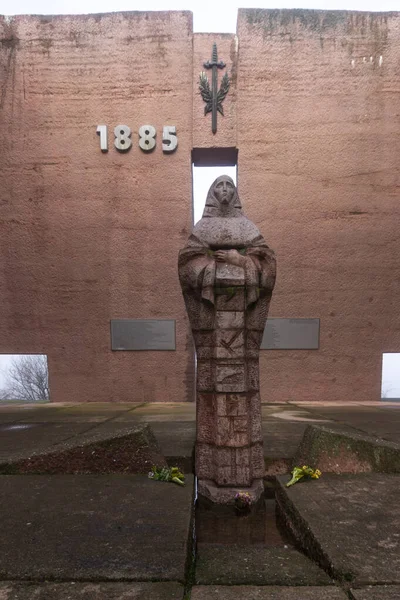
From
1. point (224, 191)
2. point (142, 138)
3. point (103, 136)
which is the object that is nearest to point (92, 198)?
point (103, 136)

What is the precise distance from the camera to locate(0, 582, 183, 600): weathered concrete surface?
111cm

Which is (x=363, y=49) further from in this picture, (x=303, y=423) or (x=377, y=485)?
(x=377, y=485)

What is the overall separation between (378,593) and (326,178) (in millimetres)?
6311

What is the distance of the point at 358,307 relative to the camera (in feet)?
21.0

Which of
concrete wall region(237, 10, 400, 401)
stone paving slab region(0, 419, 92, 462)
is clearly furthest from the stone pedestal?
concrete wall region(237, 10, 400, 401)

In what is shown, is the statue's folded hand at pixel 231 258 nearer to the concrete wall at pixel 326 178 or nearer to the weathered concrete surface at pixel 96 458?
the weathered concrete surface at pixel 96 458

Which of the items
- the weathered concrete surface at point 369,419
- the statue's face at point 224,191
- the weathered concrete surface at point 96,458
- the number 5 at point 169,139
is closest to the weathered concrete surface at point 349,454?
the weathered concrete surface at point 369,419

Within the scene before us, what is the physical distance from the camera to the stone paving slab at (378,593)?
111 centimetres

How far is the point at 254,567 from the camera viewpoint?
4.43ft

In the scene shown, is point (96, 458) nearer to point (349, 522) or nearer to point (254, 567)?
point (254, 567)

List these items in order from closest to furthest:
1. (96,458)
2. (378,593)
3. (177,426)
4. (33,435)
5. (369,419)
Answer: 1. (378,593)
2. (96,458)
3. (33,435)
4. (177,426)
5. (369,419)

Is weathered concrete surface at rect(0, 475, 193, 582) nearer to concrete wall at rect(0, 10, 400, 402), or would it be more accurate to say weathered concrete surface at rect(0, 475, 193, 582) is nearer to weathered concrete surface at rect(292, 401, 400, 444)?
weathered concrete surface at rect(292, 401, 400, 444)

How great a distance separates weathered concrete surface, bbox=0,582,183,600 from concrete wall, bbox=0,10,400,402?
5.21m

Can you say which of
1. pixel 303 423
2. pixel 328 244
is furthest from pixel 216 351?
pixel 328 244
